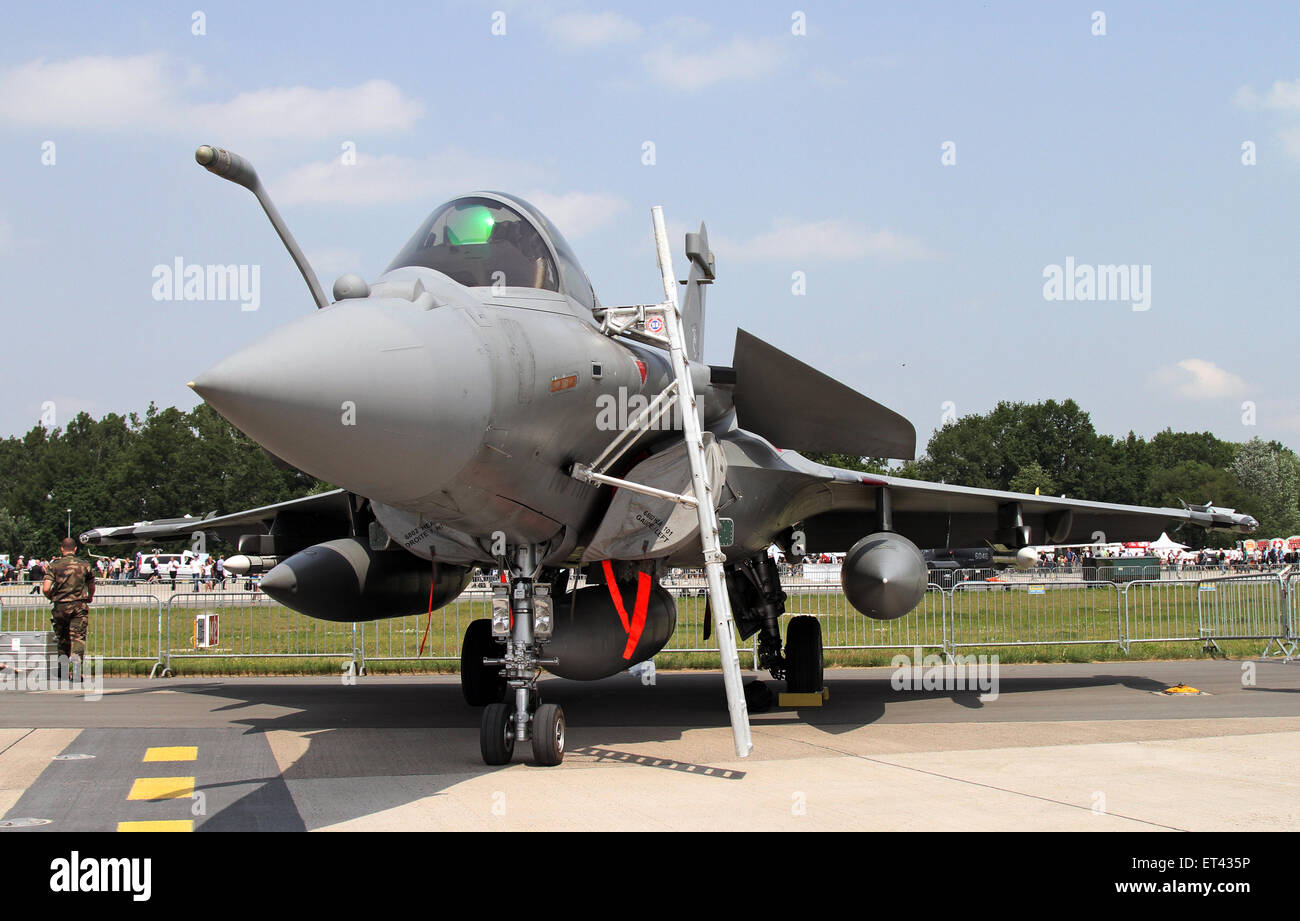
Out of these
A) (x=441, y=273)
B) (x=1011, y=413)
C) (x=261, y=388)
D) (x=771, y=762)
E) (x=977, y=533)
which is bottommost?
(x=771, y=762)

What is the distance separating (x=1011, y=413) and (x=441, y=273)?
11128 centimetres

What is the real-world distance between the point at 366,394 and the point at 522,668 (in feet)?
9.85

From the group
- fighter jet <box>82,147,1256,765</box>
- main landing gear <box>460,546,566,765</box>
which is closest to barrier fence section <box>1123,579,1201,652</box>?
fighter jet <box>82,147,1256,765</box>

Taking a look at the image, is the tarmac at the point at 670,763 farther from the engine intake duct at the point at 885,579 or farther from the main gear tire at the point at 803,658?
the engine intake duct at the point at 885,579

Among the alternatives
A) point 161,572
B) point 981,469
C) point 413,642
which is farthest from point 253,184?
point 981,469

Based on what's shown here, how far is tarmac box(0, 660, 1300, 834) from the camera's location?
5.32 m

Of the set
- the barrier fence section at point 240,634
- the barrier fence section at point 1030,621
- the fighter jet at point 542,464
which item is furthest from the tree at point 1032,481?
the fighter jet at point 542,464

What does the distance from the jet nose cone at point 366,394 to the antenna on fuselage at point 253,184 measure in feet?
4.12

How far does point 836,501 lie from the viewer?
1108cm

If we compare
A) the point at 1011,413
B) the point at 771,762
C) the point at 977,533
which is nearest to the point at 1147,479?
the point at 1011,413

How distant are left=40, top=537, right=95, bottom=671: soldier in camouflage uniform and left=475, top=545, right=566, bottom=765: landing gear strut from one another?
26.6 ft

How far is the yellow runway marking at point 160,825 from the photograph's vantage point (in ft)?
16.9
